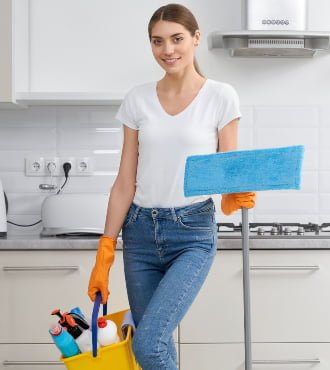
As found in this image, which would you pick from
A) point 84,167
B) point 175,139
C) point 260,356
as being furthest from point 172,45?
point 84,167

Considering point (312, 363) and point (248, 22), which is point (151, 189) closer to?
point (312, 363)

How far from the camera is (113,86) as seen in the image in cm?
320

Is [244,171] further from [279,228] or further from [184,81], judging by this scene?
[279,228]

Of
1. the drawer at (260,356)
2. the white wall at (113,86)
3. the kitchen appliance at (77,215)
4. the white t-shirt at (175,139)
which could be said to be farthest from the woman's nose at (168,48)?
the white wall at (113,86)

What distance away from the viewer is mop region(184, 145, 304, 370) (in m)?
1.69

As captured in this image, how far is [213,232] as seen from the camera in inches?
77.5

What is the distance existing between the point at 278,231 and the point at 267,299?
0.92ft

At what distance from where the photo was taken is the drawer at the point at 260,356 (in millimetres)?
2613

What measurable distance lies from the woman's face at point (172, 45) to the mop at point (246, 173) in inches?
12.2

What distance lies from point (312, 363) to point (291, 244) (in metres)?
0.43

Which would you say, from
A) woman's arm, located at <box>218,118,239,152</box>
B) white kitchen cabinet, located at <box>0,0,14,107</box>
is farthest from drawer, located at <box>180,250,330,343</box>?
white kitchen cabinet, located at <box>0,0,14,107</box>

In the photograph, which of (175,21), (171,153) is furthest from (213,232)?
(175,21)

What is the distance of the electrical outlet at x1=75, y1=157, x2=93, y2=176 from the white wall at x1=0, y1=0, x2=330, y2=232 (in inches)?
1.0

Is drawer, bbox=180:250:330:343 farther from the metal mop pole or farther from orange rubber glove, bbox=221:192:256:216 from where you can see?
the metal mop pole
